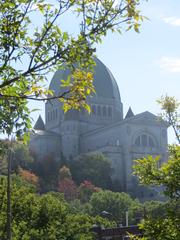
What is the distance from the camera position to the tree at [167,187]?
1499 cm

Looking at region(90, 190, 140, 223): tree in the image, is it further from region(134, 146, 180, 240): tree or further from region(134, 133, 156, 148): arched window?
region(134, 146, 180, 240): tree

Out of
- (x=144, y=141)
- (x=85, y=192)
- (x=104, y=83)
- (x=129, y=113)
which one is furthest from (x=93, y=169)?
(x=129, y=113)

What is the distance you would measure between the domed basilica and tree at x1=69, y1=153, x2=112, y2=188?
895 cm

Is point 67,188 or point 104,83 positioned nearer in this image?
point 67,188

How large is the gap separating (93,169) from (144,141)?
2428 centimetres

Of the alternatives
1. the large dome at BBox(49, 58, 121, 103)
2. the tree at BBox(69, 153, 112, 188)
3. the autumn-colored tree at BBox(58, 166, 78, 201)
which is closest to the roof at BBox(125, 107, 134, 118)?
the large dome at BBox(49, 58, 121, 103)

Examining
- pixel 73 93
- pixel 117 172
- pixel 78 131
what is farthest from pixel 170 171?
pixel 78 131

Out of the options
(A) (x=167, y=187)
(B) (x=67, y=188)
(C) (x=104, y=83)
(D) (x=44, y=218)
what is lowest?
(D) (x=44, y=218)

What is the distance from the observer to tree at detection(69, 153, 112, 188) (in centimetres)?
12756

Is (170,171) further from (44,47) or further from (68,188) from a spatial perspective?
(68,188)

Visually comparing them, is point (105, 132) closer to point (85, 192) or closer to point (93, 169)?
point (93, 169)

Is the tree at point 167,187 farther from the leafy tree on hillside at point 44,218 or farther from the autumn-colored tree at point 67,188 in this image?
the autumn-colored tree at point 67,188

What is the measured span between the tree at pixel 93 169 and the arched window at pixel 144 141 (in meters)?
15.4

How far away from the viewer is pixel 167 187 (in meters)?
15.6
